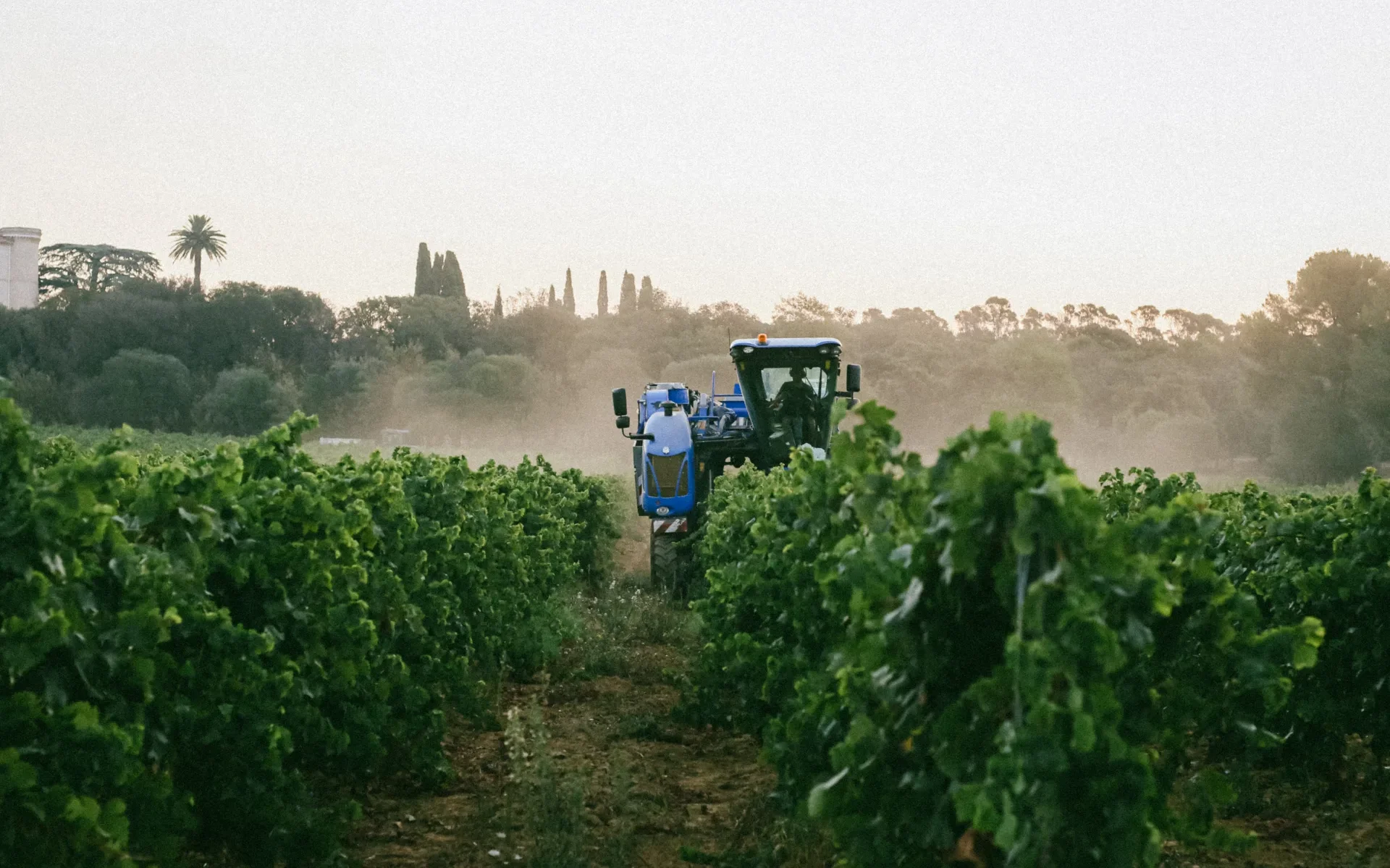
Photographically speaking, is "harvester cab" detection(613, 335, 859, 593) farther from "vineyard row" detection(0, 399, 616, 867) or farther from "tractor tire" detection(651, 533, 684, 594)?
"vineyard row" detection(0, 399, 616, 867)

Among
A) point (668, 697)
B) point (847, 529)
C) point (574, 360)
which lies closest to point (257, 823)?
point (847, 529)

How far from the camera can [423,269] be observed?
360ft

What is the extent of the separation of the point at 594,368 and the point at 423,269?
23.7 metres

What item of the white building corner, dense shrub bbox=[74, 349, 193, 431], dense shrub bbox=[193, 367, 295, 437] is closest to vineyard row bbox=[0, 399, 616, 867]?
dense shrub bbox=[193, 367, 295, 437]

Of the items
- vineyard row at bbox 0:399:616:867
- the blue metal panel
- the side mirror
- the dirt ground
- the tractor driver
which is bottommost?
the dirt ground

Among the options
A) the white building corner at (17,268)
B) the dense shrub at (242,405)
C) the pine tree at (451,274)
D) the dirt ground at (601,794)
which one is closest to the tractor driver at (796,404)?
the dirt ground at (601,794)

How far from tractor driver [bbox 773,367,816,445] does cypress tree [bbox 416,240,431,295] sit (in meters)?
96.8

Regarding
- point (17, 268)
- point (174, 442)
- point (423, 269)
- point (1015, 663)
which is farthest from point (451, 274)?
point (1015, 663)

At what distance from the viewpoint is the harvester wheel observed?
1527 centimetres

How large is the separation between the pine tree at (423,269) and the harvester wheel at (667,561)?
9694 cm

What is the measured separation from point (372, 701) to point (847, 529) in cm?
289

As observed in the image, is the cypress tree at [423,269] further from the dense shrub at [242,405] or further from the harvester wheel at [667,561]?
the harvester wheel at [667,561]

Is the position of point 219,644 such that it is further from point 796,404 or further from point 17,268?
point 17,268

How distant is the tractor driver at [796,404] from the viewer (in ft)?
51.3
